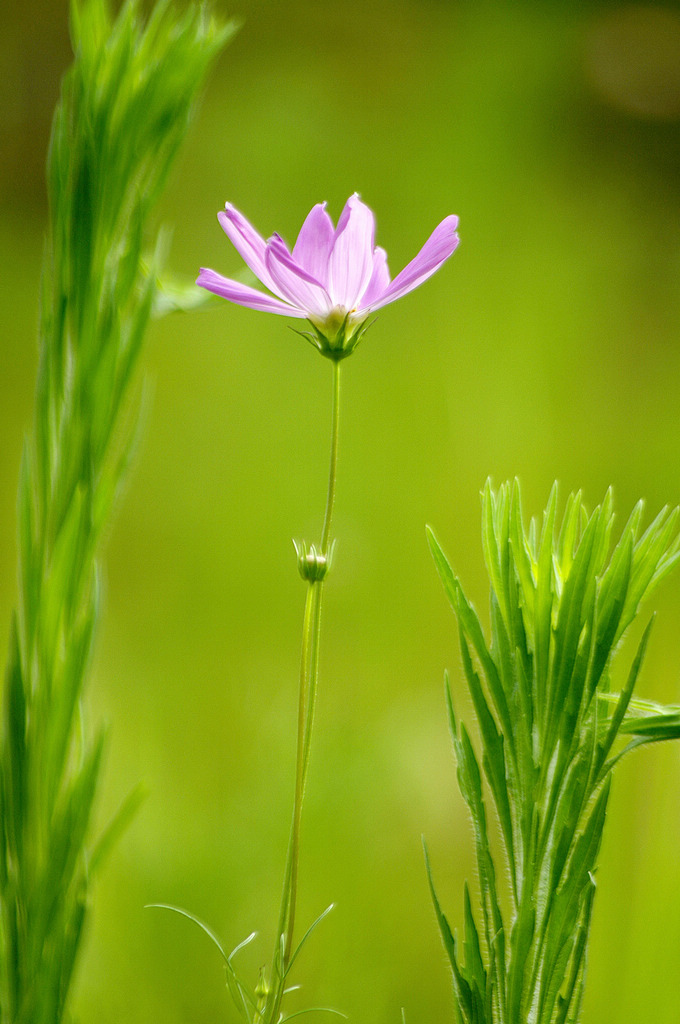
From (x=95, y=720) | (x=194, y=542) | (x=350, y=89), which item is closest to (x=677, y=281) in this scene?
(x=350, y=89)

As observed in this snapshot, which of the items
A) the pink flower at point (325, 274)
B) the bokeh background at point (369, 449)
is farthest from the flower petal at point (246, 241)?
the bokeh background at point (369, 449)

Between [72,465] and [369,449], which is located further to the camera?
[369,449]

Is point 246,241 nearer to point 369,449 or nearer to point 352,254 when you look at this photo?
point 352,254

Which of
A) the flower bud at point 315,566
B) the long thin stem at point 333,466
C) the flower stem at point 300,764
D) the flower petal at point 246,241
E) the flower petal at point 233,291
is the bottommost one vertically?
the flower stem at point 300,764

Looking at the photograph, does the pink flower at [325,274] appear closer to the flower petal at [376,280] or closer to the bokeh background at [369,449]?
the flower petal at [376,280]

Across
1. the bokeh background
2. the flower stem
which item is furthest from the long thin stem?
the bokeh background

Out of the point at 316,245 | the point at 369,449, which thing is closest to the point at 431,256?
the point at 316,245

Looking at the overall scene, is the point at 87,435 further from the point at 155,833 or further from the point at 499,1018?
the point at 155,833

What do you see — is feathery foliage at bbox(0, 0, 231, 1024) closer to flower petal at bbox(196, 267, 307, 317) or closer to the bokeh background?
flower petal at bbox(196, 267, 307, 317)
